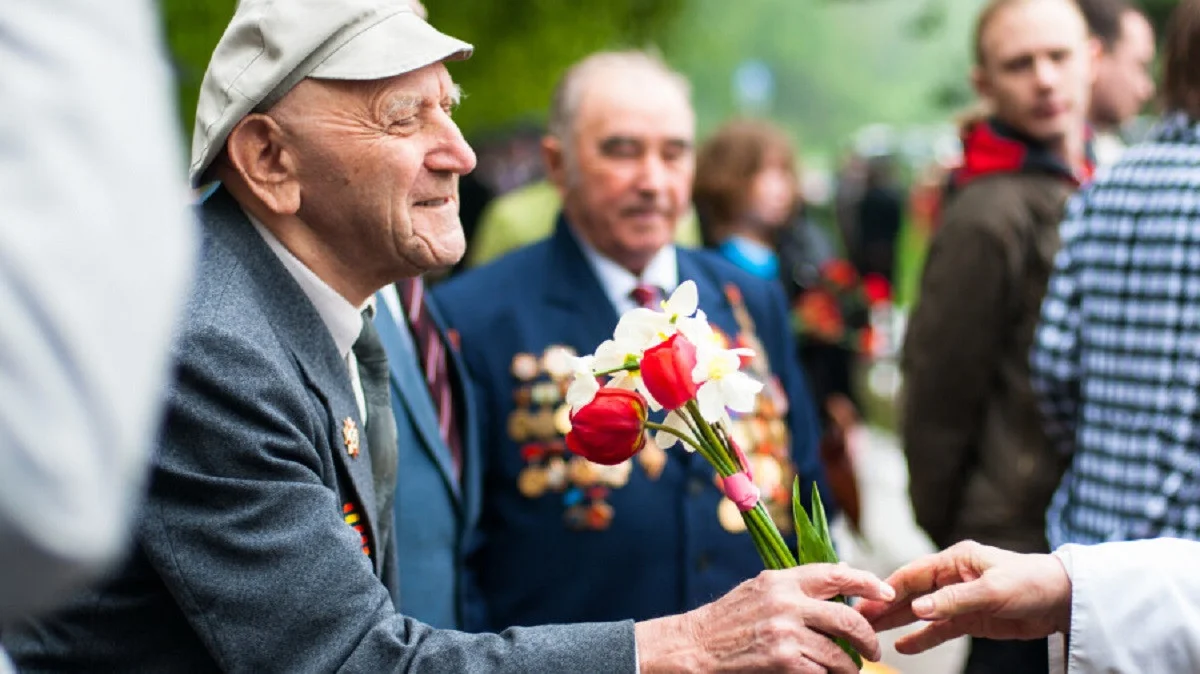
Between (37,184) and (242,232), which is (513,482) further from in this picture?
(37,184)

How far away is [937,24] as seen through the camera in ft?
41.7

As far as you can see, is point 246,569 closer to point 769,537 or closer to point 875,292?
point 769,537

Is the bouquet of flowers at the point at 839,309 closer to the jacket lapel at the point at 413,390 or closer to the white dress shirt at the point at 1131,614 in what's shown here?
the jacket lapel at the point at 413,390

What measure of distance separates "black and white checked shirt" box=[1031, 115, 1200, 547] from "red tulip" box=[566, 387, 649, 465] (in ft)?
5.18

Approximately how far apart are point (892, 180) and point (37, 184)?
15.7 metres

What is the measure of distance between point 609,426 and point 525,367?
143 cm

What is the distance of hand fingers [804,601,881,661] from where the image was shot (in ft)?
6.08

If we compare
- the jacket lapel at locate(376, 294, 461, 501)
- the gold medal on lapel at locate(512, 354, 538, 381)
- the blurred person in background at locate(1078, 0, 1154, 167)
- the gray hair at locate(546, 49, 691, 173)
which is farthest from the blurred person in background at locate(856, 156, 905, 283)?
the jacket lapel at locate(376, 294, 461, 501)

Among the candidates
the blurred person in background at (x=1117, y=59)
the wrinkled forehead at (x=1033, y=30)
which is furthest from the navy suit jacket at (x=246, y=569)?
the blurred person in background at (x=1117, y=59)

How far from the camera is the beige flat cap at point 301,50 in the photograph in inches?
79.0

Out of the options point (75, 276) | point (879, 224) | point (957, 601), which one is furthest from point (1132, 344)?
point (879, 224)

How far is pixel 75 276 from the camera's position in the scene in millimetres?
724

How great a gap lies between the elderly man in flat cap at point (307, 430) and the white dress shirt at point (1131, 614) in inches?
21.7

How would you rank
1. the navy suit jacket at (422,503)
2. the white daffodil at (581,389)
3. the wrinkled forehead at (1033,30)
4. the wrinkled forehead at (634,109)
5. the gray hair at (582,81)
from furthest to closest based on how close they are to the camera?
the wrinkled forehead at (1033,30) → the gray hair at (582,81) → the wrinkled forehead at (634,109) → the navy suit jacket at (422,503) → the white daffodil at (581,389)
